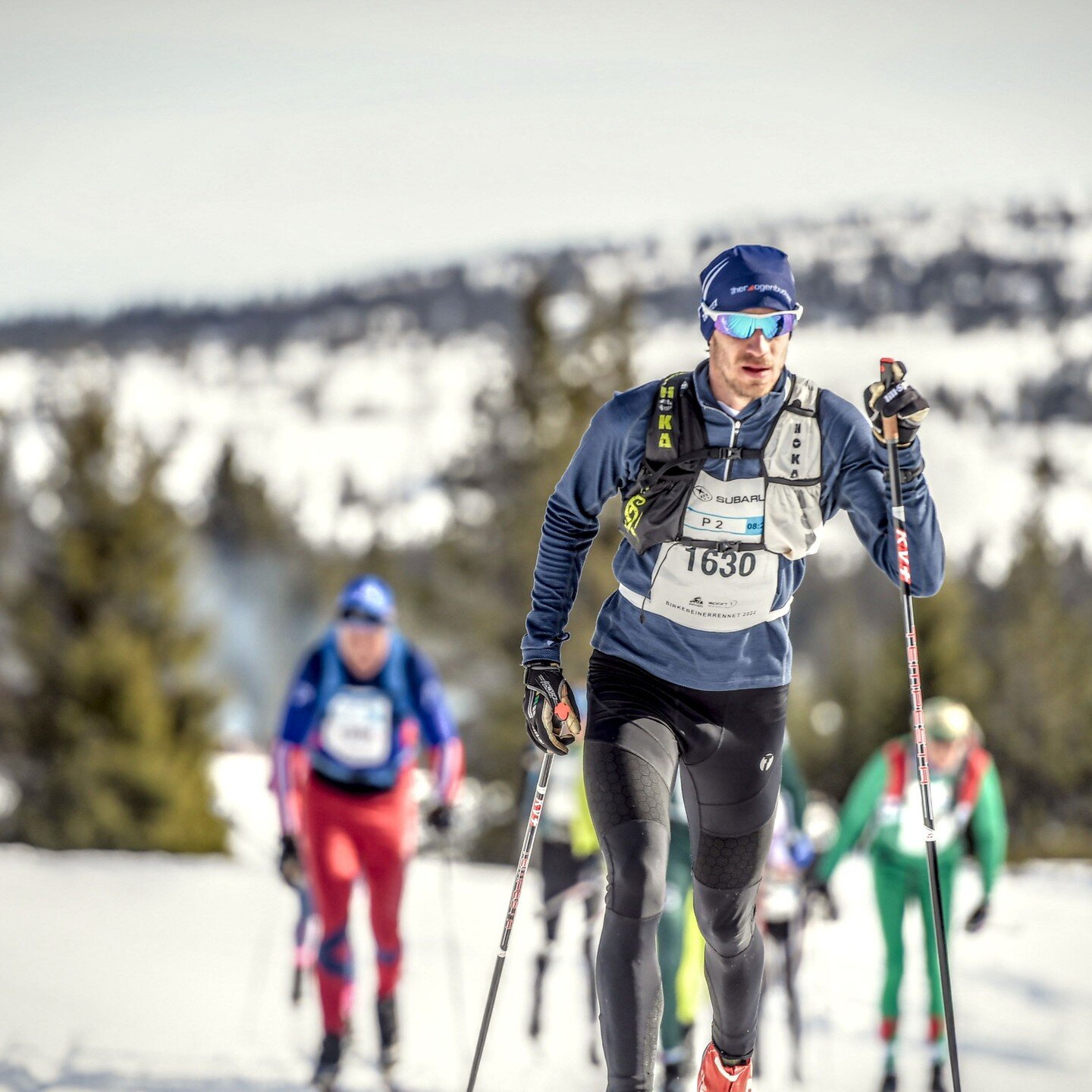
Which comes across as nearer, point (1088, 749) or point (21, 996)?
point (21, 996)

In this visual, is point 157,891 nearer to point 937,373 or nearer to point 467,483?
point 467,483

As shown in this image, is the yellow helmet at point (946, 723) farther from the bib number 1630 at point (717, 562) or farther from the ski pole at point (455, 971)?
the bib number 1630 at point (717, 562)

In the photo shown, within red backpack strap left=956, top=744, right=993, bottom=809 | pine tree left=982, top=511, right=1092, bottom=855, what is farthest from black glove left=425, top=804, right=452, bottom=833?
pine tree left=982, top=511, right=1092, bottom=855

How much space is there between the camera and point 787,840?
6.88 meters

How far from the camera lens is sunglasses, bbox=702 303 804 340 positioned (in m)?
3.47

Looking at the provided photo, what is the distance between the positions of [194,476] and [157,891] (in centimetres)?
13939

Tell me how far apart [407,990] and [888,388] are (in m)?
6.91

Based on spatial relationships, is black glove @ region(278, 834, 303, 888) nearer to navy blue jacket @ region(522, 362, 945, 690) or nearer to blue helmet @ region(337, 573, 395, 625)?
blue helmet @ region(337, 573, 395, 625)

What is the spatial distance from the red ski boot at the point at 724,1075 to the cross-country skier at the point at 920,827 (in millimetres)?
3048

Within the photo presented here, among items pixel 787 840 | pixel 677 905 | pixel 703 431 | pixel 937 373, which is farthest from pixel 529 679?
pixel 937 373

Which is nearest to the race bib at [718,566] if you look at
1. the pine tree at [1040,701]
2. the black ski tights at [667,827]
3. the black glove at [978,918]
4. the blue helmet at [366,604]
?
the black ski tights at [667,827]

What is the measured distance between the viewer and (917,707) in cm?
388

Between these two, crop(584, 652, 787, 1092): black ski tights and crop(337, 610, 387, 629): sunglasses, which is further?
crop(337, 610, 387, 629): sunglasses

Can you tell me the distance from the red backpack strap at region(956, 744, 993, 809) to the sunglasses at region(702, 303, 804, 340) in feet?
13.9
